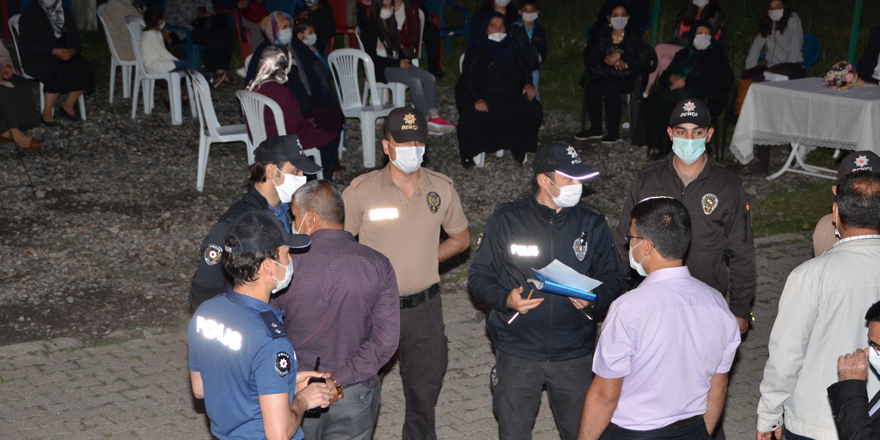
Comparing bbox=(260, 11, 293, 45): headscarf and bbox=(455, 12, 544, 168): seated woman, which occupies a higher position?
bbox=(260, 11, 293, 45): headscarf

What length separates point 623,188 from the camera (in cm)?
997

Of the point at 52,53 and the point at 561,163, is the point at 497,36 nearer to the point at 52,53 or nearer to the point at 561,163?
the point at 52,53

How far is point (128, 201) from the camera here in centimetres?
886

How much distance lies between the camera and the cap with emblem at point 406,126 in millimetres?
4535

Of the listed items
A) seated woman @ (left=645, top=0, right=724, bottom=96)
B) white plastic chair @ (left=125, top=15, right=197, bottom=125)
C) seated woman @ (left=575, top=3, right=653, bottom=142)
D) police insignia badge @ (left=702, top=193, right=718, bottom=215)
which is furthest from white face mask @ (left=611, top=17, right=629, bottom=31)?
police insignia badge @ (left=702, top=193, right=718, bottom=215)

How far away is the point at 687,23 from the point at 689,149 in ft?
25.0

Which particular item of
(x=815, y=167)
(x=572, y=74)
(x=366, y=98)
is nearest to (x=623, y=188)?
(x=815, y=167)

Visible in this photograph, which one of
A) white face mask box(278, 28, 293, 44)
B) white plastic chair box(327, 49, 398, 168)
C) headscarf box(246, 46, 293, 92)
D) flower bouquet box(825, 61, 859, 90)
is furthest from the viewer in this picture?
white plastic chair box(327, 49, 398, 168)

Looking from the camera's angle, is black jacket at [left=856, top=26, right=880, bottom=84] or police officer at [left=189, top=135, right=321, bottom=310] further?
black jacket at [left=856, top=26, right=880, bottom=84]

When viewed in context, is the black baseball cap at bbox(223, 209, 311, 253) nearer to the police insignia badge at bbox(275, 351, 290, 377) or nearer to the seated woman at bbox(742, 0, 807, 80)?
the police insignia badge at bbox(275, 351, 290, 377)

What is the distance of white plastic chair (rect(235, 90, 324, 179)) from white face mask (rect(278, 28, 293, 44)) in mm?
766

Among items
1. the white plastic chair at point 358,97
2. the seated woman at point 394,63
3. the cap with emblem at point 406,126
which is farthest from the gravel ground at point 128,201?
the cap with emblem at point 406,126

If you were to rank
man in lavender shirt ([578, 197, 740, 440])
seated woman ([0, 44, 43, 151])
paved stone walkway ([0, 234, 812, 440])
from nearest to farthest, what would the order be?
man in lavender shirt ([578, 197, 740, 440]), paved stone walkway ([0, 234, 812, 440]), seated woman ([0, 44, 43, 151])

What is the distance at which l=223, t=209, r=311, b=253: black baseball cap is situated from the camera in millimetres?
2902
